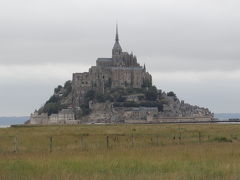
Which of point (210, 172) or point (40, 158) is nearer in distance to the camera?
point (210, 172)

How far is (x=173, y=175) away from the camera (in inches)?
735

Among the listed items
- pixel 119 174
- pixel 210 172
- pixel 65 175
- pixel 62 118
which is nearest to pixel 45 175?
pixel 65 175

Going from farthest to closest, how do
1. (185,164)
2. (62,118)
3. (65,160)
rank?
(62,118) → (65,160) → (185,164)

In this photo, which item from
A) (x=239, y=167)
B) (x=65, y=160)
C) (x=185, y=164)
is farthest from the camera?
(x=65, y=160)

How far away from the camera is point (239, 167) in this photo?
2086cm

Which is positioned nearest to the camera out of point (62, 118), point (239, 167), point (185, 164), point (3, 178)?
point (3, 178)

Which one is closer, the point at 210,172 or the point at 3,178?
the point at 3,178

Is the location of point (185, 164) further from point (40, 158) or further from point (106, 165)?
point (40, 158)

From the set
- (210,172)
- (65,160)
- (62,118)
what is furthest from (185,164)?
(62,118)

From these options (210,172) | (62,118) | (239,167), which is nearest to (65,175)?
(210,172)

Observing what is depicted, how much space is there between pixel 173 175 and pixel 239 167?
129 inches

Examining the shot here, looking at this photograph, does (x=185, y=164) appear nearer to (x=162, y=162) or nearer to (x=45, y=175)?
(x=162, y=162)

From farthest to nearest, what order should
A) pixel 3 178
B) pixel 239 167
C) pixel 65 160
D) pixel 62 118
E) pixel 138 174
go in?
pixel 62 118
pixel 65 160
pixel 239 167
pixel 138 174
pixel 3 178

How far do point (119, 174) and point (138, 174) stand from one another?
60cm
